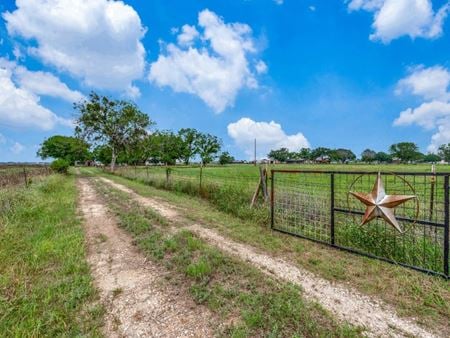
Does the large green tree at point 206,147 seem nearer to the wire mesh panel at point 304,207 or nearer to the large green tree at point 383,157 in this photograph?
the wire mesh panel at point 304,207

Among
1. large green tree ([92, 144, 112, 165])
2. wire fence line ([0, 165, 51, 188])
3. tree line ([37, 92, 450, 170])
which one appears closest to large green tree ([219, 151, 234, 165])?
tree line ([37, 92, 450, 170])

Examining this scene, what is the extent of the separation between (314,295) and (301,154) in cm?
Result: 11728

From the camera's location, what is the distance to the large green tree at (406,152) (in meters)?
90.6

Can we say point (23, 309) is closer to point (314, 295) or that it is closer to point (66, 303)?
point (66, 303)

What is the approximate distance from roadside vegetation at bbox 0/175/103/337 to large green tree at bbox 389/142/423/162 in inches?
4579

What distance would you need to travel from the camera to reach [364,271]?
3.04 m

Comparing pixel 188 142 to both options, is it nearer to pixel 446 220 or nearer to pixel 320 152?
pixel 446 220

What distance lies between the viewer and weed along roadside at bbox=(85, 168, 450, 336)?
2.28m

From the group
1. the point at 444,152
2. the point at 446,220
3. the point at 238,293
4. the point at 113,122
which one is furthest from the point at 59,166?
the point at 444,152

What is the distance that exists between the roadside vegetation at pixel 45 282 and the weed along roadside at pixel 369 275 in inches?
101

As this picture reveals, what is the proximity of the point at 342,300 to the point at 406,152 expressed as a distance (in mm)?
114965

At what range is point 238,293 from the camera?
2.52 metres

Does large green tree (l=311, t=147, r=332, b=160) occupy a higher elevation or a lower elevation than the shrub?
higher

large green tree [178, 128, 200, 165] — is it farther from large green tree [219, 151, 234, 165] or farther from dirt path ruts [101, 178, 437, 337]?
dirt path ruts [101, 178, 437, 337]
